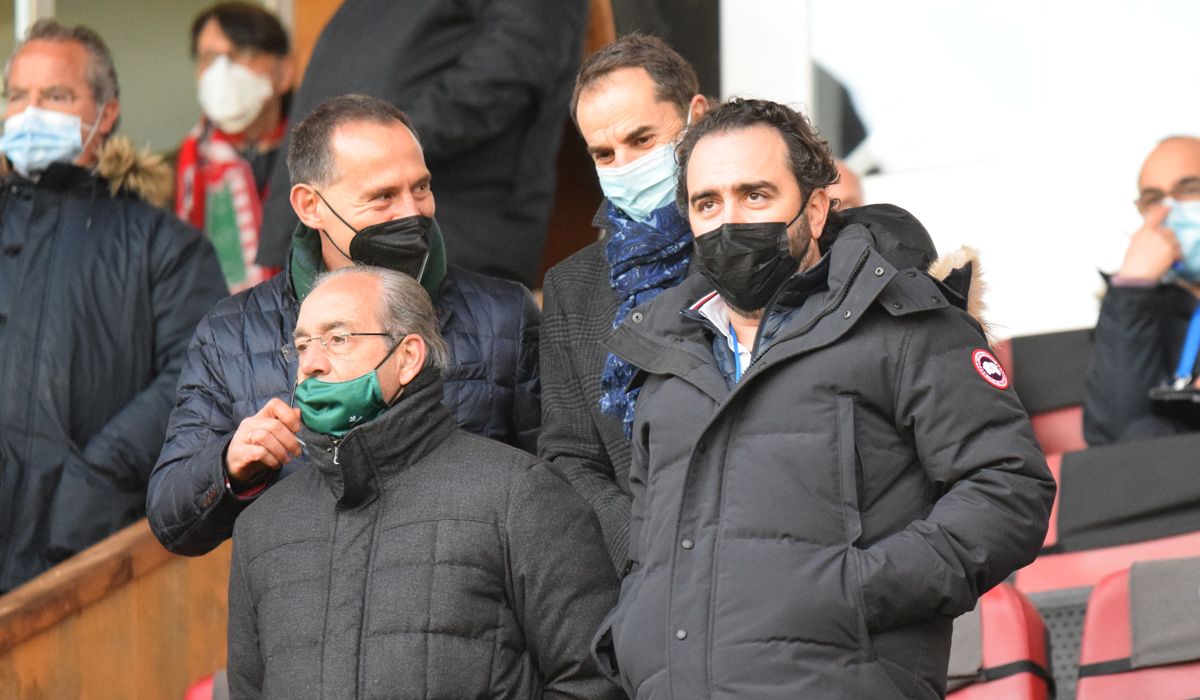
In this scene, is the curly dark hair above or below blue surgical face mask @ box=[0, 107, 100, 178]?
above

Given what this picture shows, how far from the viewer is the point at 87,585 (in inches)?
218

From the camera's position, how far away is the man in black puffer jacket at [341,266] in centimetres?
444

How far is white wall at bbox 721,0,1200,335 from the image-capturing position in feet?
22.9

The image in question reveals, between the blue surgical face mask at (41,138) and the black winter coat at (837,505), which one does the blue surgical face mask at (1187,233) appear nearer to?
the black winter coat at (837,505)

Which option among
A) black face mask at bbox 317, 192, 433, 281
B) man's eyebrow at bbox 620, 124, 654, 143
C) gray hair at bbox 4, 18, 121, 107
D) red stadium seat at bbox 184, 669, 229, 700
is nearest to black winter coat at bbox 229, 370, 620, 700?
black face mask at bbox 317, 192, 433, 281

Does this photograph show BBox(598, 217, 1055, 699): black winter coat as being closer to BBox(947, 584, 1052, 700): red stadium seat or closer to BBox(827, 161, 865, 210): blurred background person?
BBox(947, 584, 1052, 700): red stadium seat

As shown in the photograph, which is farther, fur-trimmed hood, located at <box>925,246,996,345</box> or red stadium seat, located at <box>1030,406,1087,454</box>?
red stadium seat, located at <box>1030,406,1087,454</box>

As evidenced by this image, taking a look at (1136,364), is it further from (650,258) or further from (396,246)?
(396,246)

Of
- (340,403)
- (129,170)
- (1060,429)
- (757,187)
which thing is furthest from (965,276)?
(129,170)

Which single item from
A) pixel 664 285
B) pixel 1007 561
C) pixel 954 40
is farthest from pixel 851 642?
pixel 954 40

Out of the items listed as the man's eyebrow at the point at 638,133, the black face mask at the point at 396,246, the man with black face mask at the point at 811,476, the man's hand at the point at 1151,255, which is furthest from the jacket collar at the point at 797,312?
the man's hand at the point at 1151,255

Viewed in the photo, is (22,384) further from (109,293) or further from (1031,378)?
(1031,378)

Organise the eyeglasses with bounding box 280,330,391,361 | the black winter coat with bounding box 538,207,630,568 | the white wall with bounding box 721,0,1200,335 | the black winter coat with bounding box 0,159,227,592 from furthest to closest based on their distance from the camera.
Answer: the white wall with bounding box 721,0,1200,335, the black winter coat with bounding box 0,159,227,592, the black winter coat with bounding box 538,207,630,568, the eyeglasses with bounding box 280,330,391,361

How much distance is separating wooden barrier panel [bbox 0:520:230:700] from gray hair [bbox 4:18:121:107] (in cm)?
134
